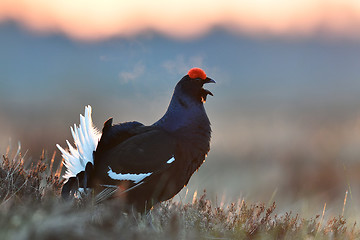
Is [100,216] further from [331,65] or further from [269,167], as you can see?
[331,65]

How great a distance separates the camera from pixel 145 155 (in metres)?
5.00

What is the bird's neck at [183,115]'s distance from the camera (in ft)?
16.9

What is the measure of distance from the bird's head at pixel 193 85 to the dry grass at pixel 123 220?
112 centimetres

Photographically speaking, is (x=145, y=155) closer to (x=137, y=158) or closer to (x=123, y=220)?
(x=137, y=158)

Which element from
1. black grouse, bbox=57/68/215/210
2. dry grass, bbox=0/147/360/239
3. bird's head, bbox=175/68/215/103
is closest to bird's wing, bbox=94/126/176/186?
black grouse, bbox=57/68/215/210

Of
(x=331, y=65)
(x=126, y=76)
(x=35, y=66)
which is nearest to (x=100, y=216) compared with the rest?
(x=126, y=76)

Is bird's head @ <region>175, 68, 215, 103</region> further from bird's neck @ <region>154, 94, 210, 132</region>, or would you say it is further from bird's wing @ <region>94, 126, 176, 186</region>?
bird's wing @ <region>94, 126, 176, 186</region>

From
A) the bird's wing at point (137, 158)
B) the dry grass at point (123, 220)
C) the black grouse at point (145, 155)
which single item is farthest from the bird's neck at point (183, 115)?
the dry grass at point (123, 220)

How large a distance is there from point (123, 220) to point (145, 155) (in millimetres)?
1120

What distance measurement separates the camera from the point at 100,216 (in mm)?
4121

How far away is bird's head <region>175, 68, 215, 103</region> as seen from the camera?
5.36m

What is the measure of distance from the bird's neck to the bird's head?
0.24ft

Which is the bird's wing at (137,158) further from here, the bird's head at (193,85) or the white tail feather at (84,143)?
the bird's head at (193,85)

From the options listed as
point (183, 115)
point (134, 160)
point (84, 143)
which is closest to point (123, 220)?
point (134, 160)
